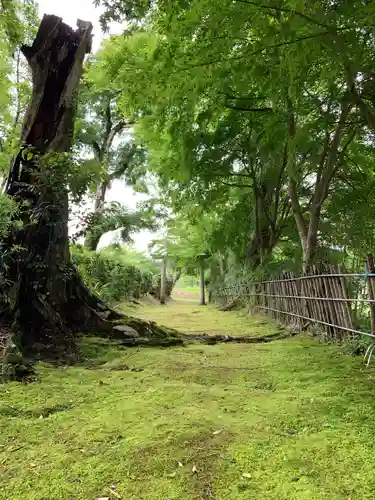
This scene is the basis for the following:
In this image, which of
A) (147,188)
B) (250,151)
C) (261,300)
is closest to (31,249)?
(250,151)

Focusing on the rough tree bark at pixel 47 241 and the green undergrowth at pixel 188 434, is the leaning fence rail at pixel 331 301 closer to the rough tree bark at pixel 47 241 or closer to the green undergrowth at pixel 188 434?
the green undergrowth at pixel 188 434

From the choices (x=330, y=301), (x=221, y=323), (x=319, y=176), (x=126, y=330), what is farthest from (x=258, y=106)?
(x=126, y=330)

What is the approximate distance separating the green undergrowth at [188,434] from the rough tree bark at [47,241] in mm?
667

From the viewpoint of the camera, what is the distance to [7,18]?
188 inches

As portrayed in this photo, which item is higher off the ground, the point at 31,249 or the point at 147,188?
the point at 147,188

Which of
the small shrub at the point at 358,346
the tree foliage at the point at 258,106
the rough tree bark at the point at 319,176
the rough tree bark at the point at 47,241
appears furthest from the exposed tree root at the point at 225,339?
the small shrub at the point at 358,346

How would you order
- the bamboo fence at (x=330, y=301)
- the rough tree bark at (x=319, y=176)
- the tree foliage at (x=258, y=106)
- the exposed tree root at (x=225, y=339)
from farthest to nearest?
1. the rough tree bark at (x=319, y=176)
2. the exposed tree root at (x=225, y=339)
3. the bamboo fence at (x=330, y=301)
4. the tree foliage at (x=258, y=106)

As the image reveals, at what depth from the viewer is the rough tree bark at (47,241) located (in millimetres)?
3766

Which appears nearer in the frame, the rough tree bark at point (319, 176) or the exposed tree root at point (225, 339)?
the exposed tree root at point (225, 339)

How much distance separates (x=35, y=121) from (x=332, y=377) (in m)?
4.44

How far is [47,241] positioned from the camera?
4.32m

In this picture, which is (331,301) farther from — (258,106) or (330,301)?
(258,106)

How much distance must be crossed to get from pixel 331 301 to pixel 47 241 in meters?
3.65

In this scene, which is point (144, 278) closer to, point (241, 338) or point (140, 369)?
point (241, 338)
